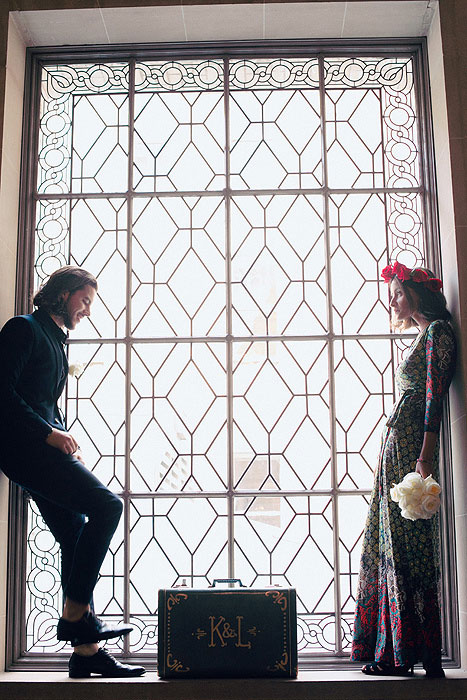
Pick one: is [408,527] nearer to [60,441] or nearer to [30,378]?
[60,441]

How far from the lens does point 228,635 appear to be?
311 cm

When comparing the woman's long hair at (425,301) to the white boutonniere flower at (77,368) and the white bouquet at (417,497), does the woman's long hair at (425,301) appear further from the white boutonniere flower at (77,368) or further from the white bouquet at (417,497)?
the white boutonniere flower at (77,368)

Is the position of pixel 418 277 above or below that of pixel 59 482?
above

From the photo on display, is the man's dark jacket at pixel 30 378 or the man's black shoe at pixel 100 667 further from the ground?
the man's dark jacket at pixel 30 378

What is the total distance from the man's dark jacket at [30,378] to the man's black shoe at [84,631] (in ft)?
2.32

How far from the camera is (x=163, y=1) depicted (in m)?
3.86

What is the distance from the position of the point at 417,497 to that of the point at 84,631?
4.55 feet

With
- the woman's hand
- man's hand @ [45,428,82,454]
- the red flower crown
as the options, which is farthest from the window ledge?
the red flower crown

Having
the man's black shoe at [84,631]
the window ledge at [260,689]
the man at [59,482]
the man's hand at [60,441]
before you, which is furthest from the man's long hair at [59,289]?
the window ledge at [260,689]

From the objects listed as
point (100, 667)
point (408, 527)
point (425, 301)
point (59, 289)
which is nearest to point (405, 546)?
point (408, 527)

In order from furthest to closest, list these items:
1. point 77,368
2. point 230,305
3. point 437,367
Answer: point 230,305, point 77,368, point 437,367

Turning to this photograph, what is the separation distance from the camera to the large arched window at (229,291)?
367 cm

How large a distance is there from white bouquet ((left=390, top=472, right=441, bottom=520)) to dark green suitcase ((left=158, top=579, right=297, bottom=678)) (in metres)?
0.56

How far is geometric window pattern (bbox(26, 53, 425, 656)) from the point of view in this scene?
367cm
